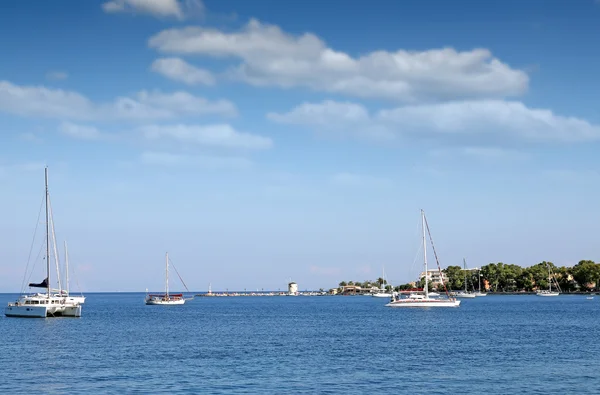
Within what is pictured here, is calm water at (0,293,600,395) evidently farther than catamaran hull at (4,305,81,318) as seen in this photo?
No

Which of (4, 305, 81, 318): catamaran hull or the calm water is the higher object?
(4, 305, 81, 318): catamaran hull

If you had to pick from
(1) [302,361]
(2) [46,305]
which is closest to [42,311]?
(2) [46,305]

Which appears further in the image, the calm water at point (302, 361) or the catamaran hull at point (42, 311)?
the catamaran hull at point (42, 311)

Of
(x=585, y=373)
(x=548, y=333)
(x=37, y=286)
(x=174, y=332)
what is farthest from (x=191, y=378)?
(x=37, y=286)

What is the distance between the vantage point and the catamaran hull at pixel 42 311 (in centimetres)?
12419

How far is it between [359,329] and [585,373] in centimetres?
5193

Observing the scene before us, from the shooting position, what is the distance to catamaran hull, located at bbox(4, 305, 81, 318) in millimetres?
124188

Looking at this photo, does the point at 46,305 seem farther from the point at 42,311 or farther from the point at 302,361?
the point at 302,361

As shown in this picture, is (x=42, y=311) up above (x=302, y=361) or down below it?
above

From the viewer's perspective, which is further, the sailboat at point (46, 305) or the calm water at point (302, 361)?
the sailboat at point (46, 305)

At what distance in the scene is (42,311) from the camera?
124 meters

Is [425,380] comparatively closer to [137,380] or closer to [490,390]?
[490,390]

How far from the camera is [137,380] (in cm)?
5175

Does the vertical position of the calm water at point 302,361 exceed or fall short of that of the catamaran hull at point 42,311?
it falls short
